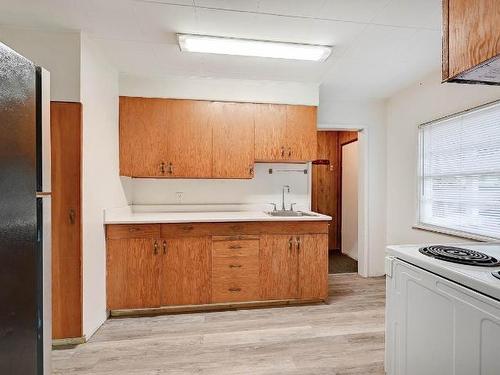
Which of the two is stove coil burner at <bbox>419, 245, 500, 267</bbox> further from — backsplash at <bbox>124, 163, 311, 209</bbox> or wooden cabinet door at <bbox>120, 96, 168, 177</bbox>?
wooden cabinet door at <bbox>120, 96, 168, 177</bbox>

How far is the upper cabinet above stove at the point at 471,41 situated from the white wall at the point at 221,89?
6.46 ft

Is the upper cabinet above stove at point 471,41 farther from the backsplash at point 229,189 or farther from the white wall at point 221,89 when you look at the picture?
the backsplash at point 229,189

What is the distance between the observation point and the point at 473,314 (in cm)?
108

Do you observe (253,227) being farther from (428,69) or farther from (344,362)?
(428,69)

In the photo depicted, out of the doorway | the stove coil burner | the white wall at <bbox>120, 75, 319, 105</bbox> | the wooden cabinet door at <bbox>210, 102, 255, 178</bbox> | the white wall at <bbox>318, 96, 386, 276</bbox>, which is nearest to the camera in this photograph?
the stove coil burner

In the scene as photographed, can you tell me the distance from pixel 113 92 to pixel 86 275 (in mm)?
1770

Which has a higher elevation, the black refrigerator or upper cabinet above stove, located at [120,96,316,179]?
upper cabinet above stove, located at [120,96,316,179]

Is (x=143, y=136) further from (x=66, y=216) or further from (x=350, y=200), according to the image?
(x=350, y=200)

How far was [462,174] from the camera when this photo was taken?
105 inches

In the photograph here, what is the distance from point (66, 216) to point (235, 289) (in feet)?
5.37

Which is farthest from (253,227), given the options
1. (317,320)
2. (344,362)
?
(344,362)

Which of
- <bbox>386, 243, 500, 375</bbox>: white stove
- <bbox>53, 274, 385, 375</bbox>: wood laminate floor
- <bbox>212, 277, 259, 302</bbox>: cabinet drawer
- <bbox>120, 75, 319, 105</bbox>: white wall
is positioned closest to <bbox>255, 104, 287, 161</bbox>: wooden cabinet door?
<bbox>120, 75, 319, 105</bbox>: white wall

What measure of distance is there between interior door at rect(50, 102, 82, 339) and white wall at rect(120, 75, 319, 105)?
998mm

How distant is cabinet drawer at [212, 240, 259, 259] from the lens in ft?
9.14
